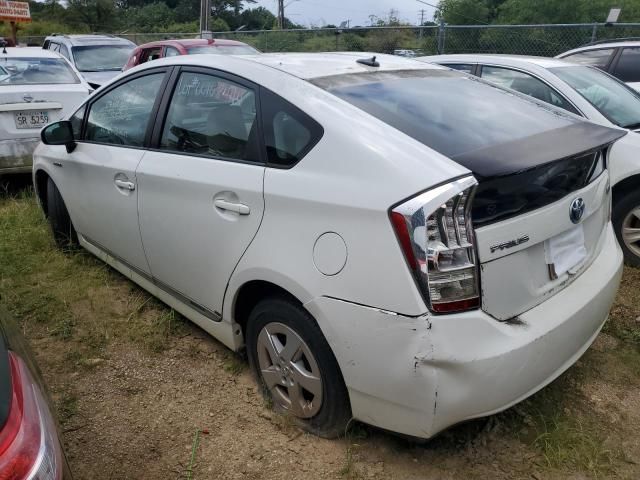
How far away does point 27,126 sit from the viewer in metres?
5.55

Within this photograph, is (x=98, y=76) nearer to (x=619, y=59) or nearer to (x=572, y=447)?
(x=619, y=59)

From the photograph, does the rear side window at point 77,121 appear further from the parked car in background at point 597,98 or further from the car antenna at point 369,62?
the parked car in background at point 597,98

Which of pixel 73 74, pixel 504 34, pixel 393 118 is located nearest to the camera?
pixel 393 118

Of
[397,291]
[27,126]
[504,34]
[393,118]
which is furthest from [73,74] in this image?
[504,34]

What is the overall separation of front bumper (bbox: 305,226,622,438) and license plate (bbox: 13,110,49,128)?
4.82 meters

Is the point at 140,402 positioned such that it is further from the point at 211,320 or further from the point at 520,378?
the point at 520,378

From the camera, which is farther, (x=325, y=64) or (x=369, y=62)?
(x=369, y=62)

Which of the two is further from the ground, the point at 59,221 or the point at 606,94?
the point at 606,94

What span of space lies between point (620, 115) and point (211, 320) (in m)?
3.64

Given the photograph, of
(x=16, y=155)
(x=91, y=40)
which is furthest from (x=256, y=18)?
(x=16, y=155)

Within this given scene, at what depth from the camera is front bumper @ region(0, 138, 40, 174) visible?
5.45 m

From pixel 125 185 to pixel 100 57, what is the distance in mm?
9152

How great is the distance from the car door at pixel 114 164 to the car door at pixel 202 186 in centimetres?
14

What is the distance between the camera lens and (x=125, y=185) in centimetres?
299
